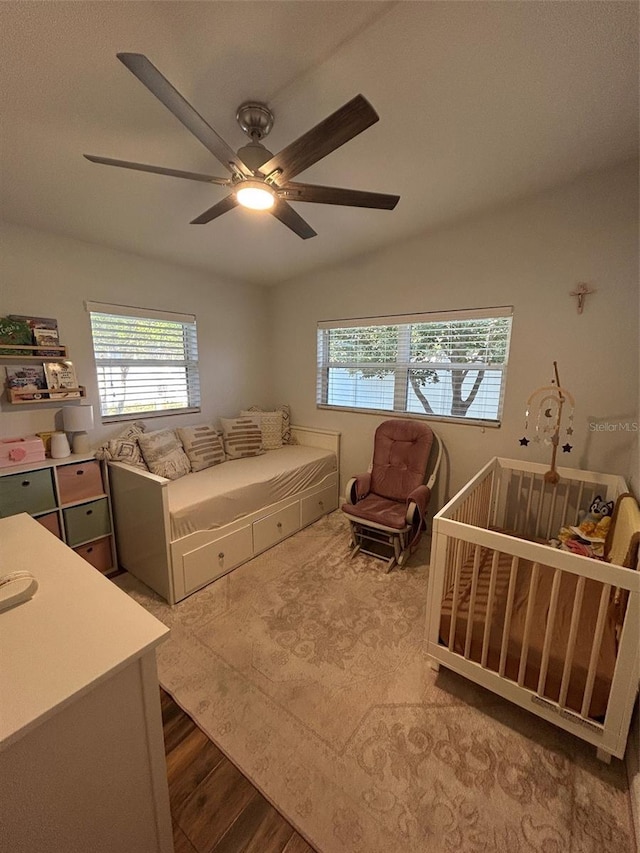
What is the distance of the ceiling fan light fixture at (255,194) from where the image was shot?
4.62 feet

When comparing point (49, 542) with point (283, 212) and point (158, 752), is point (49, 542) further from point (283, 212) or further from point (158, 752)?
point (283, 212)

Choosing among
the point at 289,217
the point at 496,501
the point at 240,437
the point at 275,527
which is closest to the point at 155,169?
the point at 289,217

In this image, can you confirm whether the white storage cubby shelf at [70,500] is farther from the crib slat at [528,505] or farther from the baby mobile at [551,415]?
the crib slat at [528,505]

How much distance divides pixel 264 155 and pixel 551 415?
2.39 meters

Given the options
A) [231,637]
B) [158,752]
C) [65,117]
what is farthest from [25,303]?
[158,752]

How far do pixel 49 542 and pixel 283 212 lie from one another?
1.78m

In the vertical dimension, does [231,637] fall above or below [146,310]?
below

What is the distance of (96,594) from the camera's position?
0.97 meters

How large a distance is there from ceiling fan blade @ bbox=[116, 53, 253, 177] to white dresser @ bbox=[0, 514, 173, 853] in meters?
1.43

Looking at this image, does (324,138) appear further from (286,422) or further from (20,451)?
(286,422)

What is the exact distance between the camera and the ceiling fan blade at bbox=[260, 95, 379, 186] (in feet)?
3.52

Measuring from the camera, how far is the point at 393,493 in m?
2.98

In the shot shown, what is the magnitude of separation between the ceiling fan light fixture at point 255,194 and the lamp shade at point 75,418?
184 cm

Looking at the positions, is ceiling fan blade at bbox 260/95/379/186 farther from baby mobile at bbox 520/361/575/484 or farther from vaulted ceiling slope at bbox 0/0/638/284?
baby mobile at bbox 520/361/575/484
